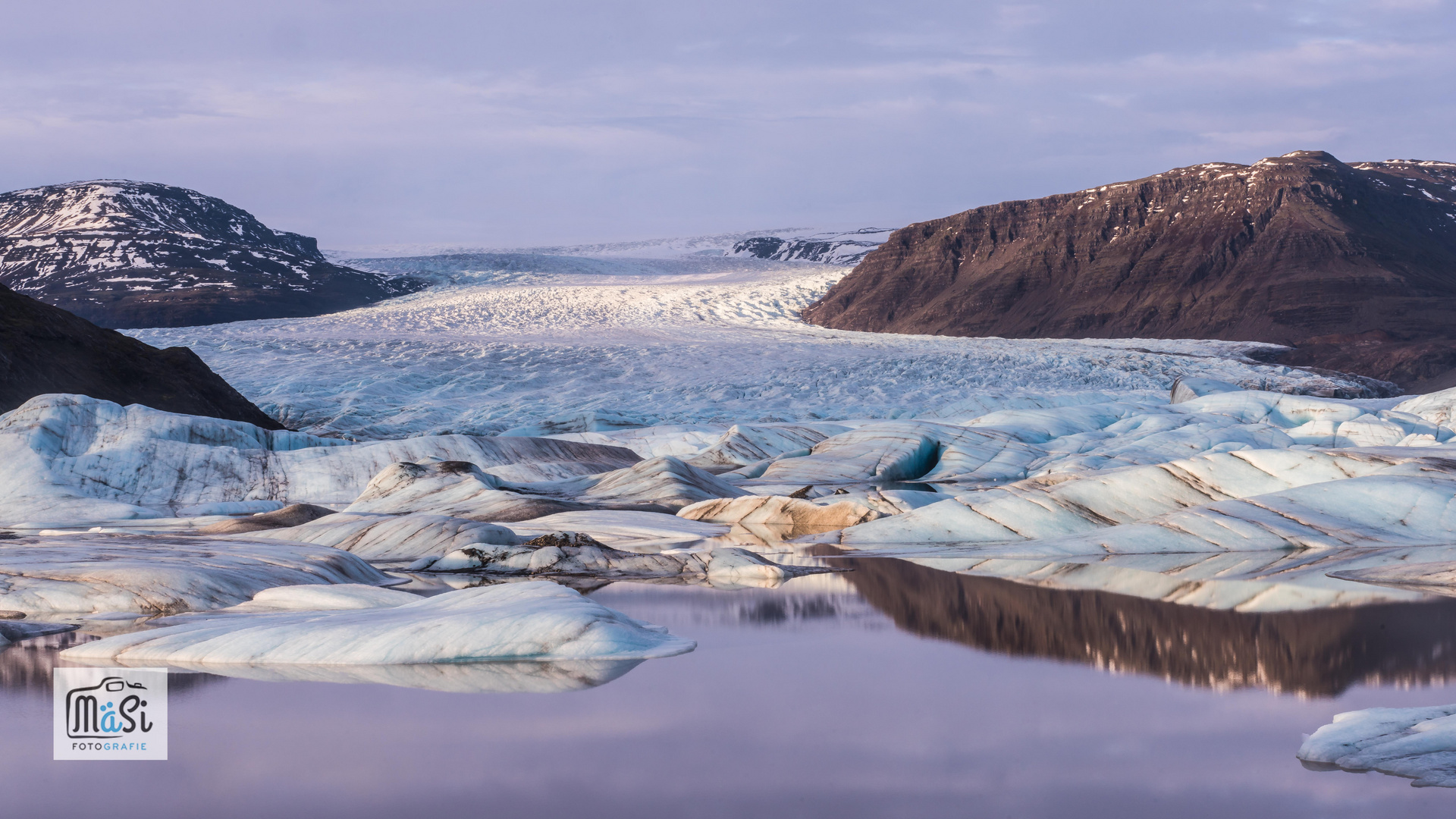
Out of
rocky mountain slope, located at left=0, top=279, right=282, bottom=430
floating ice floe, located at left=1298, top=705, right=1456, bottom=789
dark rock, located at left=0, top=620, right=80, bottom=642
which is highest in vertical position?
rocky mountain slope, located at left=0, top=279, right=282, bottom=430

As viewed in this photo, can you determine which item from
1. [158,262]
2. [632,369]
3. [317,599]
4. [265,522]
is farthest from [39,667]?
[158,262]

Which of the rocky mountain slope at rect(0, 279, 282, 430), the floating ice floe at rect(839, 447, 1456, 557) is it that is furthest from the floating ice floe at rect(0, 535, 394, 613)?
the rocky mountain slope at rect(0, 279, 282, 430)

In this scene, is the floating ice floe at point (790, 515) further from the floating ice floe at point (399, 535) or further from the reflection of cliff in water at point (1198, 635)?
the reflection of cliff in water at point (1198, 635)

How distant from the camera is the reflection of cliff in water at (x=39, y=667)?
20.8ft

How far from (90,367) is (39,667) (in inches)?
755

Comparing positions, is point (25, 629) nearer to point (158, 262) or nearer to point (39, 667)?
point (39, 667)

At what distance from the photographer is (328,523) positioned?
43.9 ft

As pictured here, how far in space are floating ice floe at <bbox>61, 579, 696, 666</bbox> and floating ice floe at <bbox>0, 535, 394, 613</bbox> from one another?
1299 mm

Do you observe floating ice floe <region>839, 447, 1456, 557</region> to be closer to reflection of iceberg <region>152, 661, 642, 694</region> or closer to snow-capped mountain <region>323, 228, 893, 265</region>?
reflection of iceberg <region>152, 661, 642, 694</region>

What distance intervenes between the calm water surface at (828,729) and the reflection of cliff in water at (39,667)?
0.03m

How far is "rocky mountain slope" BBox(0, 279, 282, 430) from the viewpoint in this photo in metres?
22.0

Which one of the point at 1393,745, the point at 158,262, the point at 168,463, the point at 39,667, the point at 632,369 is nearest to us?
the point at 1393,745

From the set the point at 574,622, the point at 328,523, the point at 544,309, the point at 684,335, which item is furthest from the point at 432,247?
the point at 574,622

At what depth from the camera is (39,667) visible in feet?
22.3
